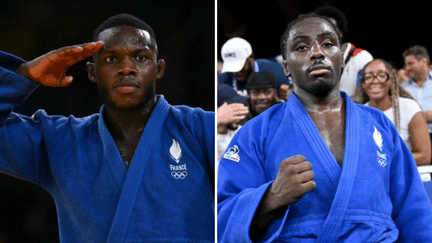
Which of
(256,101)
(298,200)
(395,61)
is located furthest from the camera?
(395,61)

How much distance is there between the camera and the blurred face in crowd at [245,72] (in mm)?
2146

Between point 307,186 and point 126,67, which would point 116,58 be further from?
point 307,186

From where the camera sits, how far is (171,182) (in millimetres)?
1275

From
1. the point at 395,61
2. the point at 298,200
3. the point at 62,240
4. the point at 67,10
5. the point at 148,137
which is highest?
the point at 67,10

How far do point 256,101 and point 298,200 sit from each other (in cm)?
87

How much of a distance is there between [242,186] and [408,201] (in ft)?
1.37

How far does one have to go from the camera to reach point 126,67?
4.12 ft

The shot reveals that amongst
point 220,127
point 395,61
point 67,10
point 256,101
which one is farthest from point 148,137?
point 395,61

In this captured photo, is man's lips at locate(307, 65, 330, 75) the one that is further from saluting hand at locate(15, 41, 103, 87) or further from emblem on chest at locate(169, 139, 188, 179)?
saluting hand at locate(15, 41, 103, 87)

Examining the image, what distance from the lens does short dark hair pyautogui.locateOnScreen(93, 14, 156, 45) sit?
1.29m

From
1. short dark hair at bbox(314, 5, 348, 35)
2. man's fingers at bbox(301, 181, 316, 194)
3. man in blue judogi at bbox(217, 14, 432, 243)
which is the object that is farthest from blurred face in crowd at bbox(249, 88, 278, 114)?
man's fingers at bbox(301, 181, 316, 194)

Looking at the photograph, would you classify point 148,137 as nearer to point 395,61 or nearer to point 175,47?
point 175,47

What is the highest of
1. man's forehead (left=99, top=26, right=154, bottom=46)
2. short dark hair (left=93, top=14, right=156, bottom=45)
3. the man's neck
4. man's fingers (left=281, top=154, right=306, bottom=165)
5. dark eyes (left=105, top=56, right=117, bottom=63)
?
short dark hair (left=93, top=14, right=156, bottom=45)

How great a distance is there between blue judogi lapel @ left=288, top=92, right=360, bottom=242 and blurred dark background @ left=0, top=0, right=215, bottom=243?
10.3 inches
